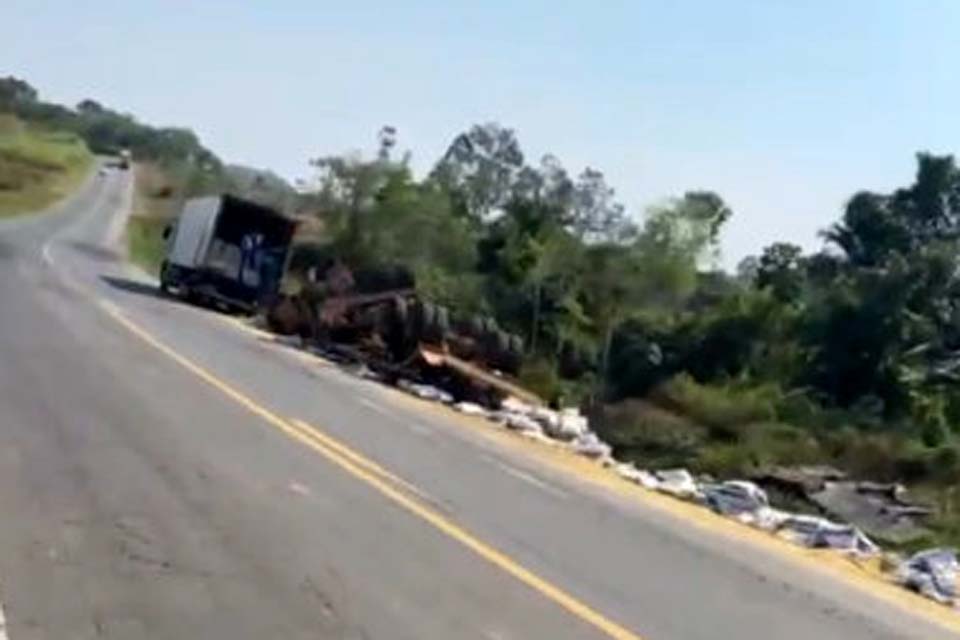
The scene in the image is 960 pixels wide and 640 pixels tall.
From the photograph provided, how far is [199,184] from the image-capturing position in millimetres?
126312

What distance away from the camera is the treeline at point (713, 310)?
49.1 metres

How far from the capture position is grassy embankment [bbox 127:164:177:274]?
7738 centimetres

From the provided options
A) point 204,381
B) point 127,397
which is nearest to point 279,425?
point 127,397

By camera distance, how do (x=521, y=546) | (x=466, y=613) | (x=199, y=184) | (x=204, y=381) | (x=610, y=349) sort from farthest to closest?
(x=199, y=184) < (x=610, y=349) < (x=204, y=381) < (x=521, y=546) < (x=466, y=613)

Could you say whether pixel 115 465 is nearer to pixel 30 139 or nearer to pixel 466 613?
pixel 466 613

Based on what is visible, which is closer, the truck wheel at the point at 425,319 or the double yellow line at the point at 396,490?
the double yellow line at the point at 396,490

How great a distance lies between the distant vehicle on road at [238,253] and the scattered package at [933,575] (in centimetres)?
3027

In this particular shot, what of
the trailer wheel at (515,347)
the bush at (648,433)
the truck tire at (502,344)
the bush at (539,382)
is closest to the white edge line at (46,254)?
the bush at (648,433)

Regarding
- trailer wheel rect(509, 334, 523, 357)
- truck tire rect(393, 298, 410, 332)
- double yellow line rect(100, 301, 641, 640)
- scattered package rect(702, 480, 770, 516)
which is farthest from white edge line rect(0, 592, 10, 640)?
trailer wheel rect(509, 334, 523, 357)

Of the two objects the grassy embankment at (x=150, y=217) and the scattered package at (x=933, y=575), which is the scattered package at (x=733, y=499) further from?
the grassy embankment at (x=150, y=217)

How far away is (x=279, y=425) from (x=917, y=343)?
4583cm

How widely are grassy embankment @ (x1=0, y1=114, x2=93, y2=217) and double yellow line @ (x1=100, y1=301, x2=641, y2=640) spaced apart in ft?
253

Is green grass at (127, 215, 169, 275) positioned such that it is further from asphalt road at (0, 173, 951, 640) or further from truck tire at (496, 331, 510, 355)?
asphalt road at (0, 173, 951, 640)

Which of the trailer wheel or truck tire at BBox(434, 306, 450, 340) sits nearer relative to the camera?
truck tire at BBox(434, 306, 450, 340)
